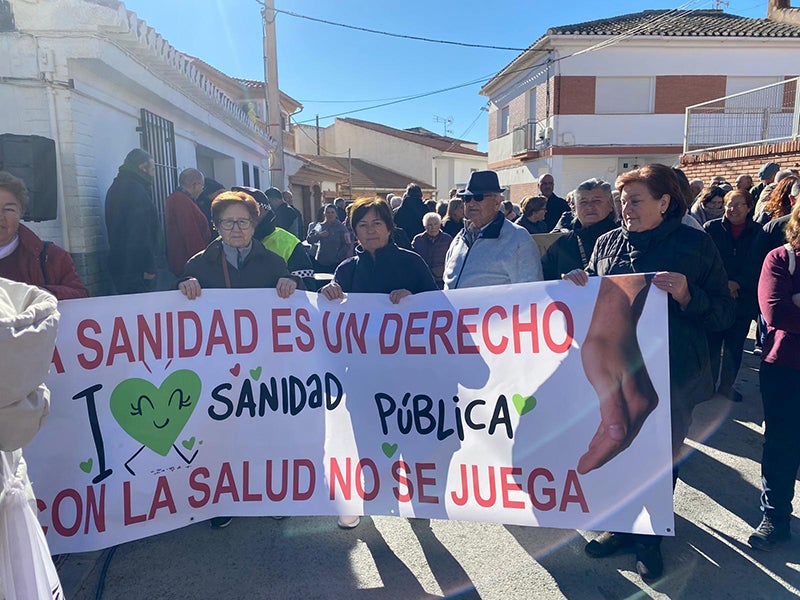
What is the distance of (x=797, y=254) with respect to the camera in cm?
267

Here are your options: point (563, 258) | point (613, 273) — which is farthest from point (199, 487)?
point (563, 258)

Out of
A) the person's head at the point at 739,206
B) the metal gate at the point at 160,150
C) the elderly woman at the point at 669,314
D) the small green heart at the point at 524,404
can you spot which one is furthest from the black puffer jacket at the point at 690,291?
the metal gate at the point at 160,150

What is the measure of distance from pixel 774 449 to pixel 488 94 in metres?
30.0

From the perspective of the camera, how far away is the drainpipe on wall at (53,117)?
4.44 metres

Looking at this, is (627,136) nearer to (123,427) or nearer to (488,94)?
(488,94)

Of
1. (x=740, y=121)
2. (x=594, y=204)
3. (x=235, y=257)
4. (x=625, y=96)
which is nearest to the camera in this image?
(x=235, y=257)

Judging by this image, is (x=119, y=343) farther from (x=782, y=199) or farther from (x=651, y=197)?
(x=782, y=199)

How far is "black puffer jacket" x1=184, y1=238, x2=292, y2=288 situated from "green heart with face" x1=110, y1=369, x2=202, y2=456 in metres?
0.63

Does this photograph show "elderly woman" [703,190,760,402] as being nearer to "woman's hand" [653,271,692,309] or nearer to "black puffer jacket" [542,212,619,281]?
"black puffer jacket" [542,212,619,281]

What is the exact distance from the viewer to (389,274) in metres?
3.09

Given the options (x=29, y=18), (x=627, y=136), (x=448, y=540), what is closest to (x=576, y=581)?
(x=448, y=540)

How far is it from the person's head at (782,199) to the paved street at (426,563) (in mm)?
2756

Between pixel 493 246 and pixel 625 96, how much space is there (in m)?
22.1

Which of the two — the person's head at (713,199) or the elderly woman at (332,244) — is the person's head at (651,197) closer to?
the person's head at (713,199)
